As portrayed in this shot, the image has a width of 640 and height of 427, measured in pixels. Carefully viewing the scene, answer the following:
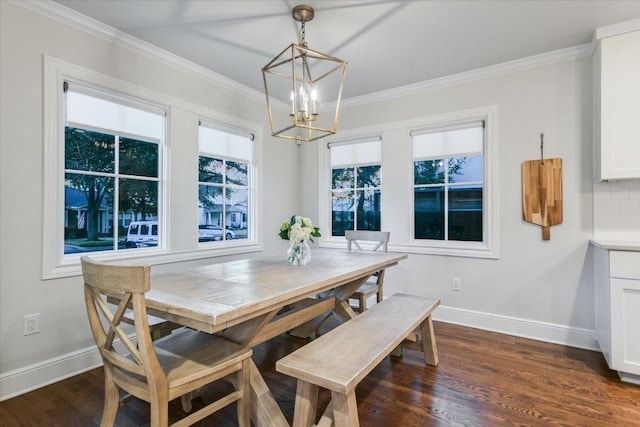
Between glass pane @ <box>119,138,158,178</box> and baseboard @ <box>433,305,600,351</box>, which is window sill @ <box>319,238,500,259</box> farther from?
glass pane @ <box>119,138,158,178</box>

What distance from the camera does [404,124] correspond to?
372 cm

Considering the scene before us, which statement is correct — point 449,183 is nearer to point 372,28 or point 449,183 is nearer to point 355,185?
point 355,185

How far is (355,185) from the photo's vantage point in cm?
418

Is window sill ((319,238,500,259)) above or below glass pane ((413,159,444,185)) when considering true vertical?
below

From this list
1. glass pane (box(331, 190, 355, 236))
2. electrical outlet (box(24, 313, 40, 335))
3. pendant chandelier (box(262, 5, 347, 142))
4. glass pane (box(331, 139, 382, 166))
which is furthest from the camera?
glass pane (box(331, 190, 355, 236))

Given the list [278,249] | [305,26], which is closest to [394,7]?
[305,26]

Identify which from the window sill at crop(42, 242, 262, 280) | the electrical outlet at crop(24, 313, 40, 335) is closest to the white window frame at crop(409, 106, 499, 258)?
the window sill at crop(42, 242, 262, 280)

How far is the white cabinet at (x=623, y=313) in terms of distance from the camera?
2.17 m

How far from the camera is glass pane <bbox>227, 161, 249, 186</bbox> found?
365 centimetres

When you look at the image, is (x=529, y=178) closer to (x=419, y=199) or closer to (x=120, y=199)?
(x=419, y=199)

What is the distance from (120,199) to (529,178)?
364 centimetres

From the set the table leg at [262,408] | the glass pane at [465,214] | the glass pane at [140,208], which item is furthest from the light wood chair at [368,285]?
the glass pane at [140,208]

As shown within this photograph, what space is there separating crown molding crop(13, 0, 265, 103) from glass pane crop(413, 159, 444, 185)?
2.14m

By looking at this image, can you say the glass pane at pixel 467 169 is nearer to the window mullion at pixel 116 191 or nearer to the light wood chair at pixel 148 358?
the light wood chair at pixel 148 358
